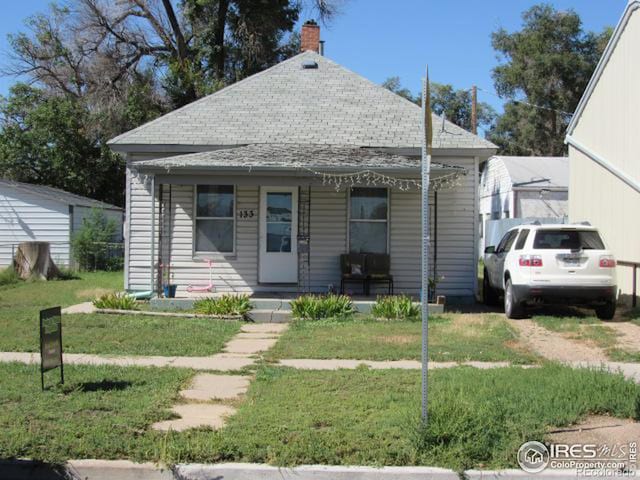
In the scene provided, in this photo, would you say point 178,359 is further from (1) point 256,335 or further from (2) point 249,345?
(1) point 256,335

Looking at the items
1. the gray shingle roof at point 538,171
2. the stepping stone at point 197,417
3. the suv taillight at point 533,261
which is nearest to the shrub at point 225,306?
the suv taillight at point 533,261

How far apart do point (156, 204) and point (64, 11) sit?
69.6 ft

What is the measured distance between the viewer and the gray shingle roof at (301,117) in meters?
15.1

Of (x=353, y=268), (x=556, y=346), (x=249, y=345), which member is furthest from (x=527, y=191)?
(x=249, y=345)

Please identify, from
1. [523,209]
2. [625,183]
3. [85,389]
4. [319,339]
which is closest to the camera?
Answer: [85,389]

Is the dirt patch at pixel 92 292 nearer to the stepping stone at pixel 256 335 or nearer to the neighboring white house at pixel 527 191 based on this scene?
the stepping stone at pixel 256 335

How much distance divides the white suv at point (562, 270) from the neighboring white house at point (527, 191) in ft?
42.3

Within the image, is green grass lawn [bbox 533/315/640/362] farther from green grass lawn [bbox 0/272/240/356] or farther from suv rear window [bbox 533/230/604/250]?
green grass lawn [bbox 0/272/240/356]

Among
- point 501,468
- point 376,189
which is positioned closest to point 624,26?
point 376,189

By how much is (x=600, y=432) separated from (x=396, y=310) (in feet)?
21.1

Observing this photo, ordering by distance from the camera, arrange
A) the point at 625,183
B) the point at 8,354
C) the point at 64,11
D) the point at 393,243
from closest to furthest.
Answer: the point at 8,354 → the point at 625,183 → the point at 393,243 → the point at 64,11

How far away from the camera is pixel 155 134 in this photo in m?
15.1

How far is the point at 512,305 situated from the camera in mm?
12070

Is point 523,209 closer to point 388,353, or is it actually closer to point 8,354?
point 388,353
